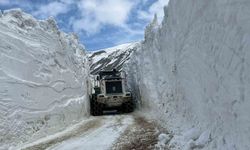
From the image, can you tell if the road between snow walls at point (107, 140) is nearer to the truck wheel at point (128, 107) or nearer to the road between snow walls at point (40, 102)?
the road between snow walls at point (40, 102)

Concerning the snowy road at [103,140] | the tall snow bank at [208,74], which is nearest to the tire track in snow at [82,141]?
the snowy road at [103,140]

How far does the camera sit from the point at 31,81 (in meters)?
15.8

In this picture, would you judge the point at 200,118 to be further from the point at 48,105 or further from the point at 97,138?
the point at 48,105

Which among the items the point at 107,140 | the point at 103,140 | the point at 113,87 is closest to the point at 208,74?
the point at 107,140

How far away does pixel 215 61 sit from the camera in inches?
353

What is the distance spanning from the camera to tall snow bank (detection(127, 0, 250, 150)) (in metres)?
7.20

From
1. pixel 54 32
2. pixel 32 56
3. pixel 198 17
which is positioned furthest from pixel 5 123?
pixel 54 32

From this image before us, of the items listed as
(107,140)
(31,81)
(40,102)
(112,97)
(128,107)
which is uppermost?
(31,81)

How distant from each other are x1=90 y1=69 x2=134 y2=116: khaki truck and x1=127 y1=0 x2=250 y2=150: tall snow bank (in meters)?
11.2

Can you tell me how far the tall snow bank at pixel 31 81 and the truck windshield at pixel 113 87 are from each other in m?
8.47

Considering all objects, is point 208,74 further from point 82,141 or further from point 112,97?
point 112,97

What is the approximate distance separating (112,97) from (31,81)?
1393cm

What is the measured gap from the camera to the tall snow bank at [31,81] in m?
13.6

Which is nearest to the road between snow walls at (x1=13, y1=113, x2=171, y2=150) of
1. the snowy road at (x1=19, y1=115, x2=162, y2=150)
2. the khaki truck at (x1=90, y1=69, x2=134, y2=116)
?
the snowy road at (x1=19, y1=115, x2=162, y2=150)
